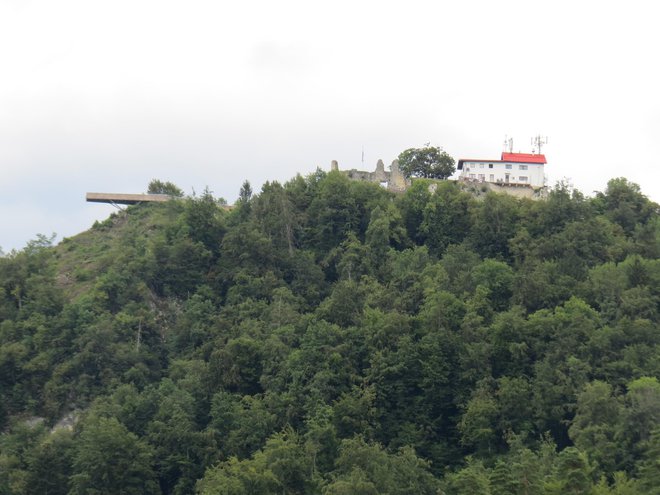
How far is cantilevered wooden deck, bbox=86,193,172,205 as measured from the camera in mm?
85625

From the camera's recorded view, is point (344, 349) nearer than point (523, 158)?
Yes

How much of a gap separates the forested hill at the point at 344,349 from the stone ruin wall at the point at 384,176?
389 cm

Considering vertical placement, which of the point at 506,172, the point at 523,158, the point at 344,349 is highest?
the point at 523,158

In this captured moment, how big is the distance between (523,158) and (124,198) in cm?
2558

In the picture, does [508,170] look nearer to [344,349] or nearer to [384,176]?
[384,176]

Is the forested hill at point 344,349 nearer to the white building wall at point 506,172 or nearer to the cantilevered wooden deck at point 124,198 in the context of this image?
the cantilevered wooden deck at point 124,198

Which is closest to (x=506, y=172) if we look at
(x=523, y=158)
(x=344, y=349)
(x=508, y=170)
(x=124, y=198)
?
(x=508, y=170)

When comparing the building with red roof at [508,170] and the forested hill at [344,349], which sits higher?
the building with red roof at [508,170]

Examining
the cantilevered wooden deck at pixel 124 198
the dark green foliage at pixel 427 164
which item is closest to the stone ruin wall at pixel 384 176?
the dark green foliage at pixel 427 164

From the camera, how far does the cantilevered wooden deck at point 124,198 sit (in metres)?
85.6

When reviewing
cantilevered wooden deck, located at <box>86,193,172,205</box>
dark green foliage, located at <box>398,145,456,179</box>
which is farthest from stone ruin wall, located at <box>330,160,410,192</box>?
cantilevered wooden deck, located at <box>86,193,172,205</box>

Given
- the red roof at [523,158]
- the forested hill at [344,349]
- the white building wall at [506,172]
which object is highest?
the red roof at [523,158]

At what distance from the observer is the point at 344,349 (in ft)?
206

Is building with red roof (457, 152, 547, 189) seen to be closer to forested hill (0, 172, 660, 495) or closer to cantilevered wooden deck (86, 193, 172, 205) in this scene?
forested hill (0, 172, 660, 495)
